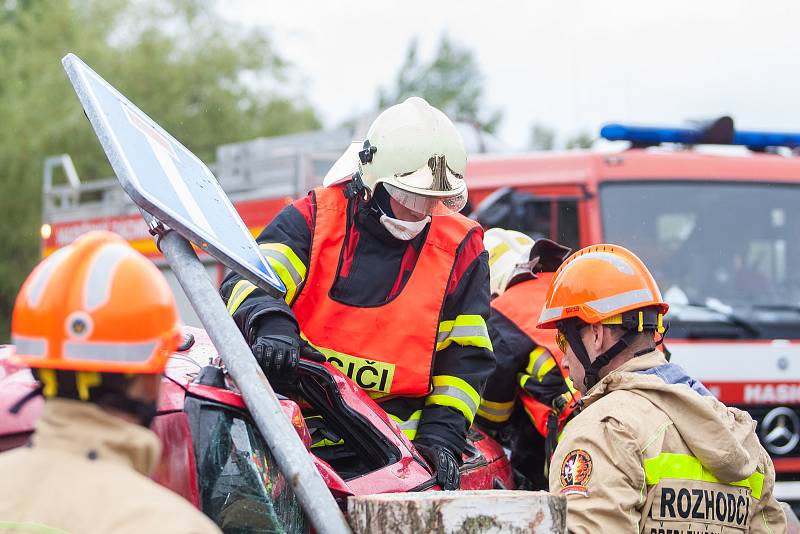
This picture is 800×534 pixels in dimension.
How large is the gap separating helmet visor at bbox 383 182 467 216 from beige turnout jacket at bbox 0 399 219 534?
1821 mm

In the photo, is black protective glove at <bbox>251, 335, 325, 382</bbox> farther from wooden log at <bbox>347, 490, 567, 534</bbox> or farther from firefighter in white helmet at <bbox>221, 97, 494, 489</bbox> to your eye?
wooden log at <bbox>347, 490, 567, 534</bbox>

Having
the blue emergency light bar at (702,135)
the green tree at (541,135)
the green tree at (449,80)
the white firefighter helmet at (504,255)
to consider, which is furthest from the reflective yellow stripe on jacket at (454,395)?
the green tree at (541,135)

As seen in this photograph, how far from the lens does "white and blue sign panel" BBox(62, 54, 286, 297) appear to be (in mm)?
2418

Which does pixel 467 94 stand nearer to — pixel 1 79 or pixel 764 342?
pixel 1 79

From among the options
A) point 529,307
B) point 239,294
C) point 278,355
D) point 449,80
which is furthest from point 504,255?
point 449,80

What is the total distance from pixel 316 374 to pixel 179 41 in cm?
2324

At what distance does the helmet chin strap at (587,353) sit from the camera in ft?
10.7

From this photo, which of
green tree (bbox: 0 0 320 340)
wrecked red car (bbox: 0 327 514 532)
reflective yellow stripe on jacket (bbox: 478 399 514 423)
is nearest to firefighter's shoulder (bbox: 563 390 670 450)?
wrecked red car (bbox: 0 327 514 532)

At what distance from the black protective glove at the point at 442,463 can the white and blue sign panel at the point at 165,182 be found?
0.87 meters

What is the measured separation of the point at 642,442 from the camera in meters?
2.88

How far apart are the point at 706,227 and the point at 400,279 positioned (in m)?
4.03

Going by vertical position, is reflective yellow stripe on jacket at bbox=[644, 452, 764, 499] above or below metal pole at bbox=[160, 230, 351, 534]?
below

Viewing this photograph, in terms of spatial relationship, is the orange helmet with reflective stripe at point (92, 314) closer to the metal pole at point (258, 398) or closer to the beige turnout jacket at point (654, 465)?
the metal pole at point (258, 398)

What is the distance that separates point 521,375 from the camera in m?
4.24
